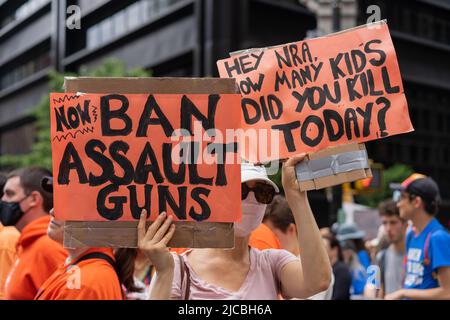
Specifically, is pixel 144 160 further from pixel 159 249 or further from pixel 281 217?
pixel 281 217

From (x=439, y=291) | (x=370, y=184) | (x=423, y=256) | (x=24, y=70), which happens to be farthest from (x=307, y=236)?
(x=24, y=70)

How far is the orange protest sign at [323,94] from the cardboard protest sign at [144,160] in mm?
208

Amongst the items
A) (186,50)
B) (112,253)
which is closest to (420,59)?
(186,50)

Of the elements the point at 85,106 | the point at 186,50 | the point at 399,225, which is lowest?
the point at 399,225

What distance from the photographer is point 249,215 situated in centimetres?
264

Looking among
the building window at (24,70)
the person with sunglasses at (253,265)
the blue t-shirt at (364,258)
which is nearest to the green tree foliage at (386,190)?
the building window at (24,70)

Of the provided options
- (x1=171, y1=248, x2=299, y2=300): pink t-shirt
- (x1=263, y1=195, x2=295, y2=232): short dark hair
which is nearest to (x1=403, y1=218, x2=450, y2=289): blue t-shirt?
(x1=263, y1=195, x2=295, y2=232): short dark hair

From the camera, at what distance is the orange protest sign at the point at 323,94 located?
2.52 meters

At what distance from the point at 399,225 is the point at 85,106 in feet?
14.3

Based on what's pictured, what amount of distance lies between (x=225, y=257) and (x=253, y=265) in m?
0.11

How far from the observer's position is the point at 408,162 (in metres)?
34.0

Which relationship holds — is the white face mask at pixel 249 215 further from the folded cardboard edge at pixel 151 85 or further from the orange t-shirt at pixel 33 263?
the orange t-shirt at pixel 33 263

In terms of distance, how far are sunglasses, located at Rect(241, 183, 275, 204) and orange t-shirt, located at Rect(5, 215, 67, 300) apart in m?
1.53
